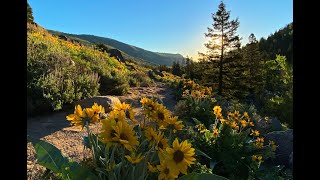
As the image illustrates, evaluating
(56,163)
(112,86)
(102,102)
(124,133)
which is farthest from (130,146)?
(112,86)

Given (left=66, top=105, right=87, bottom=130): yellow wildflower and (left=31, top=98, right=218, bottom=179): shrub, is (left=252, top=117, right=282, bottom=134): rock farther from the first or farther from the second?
(left=66, top=105, right=87, bottom=130): yellow wildflower

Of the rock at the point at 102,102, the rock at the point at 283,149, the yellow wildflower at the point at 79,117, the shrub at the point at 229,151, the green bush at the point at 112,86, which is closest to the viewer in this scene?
the yellow wildflower at the point at 79,117

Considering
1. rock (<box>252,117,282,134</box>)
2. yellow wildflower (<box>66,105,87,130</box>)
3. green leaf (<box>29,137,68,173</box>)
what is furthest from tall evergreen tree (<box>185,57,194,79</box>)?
yellow wildflower (<box>66,105,87,130</box>)

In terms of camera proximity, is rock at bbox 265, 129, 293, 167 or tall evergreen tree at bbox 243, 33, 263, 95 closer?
rock at bbox 265, 129, 293, 167

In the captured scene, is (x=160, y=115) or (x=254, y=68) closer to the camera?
(x=160, y=115)

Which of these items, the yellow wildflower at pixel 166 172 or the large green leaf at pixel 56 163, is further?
the large green leaf at pixel 56 163

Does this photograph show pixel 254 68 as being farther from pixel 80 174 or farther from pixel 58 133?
pixel 80 174

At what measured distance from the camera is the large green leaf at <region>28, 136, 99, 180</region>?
216 cm

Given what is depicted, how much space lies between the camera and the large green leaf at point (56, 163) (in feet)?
7.09

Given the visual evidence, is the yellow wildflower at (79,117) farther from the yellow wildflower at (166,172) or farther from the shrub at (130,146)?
the yellow wildflower at (166,172)

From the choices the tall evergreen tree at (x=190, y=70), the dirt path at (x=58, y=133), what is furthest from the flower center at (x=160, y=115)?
the tall evergreen tree at (x=190, y=70)

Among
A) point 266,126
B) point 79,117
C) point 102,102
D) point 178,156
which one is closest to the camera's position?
point 178,156

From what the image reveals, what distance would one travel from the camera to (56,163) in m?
2.26

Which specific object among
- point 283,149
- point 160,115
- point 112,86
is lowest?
point 283,149
